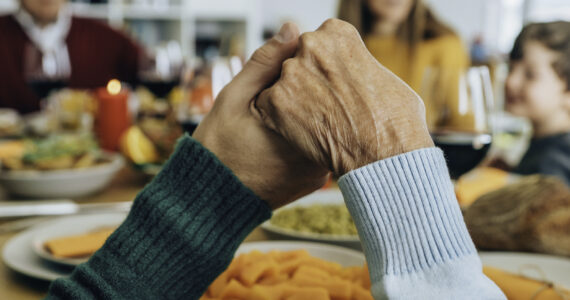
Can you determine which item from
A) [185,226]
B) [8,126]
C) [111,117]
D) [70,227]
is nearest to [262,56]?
[185,226]

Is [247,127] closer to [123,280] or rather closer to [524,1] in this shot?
[123,280]

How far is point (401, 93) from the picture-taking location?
0.41m

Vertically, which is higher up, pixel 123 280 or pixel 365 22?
pixel 365 22

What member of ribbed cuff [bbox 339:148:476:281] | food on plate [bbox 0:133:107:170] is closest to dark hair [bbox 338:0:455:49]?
food on plate [bbox 0:133:107:170]

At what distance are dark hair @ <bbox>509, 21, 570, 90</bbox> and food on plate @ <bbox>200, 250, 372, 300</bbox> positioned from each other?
1472 mm

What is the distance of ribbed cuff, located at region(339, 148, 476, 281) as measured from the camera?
1.21ft

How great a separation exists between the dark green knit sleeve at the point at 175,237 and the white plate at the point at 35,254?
0.14 meters

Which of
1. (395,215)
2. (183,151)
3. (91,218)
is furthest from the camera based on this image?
(91,218)

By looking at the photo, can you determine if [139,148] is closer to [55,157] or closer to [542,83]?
[55,157]

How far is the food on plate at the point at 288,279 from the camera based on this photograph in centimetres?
48

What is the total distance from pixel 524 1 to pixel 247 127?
20.1 ft

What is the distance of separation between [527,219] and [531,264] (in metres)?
0.07

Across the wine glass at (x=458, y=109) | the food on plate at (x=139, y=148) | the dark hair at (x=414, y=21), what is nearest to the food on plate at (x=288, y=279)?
the wine glass at (x=458, y=109)

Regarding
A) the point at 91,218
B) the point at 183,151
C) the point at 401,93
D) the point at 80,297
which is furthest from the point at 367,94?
the point at 91,218
